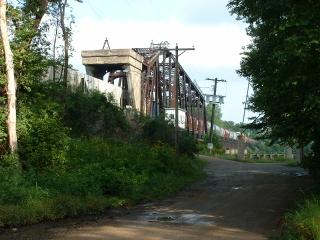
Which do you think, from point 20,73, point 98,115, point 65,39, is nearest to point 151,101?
point 98,115

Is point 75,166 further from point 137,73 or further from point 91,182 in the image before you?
point 137,73

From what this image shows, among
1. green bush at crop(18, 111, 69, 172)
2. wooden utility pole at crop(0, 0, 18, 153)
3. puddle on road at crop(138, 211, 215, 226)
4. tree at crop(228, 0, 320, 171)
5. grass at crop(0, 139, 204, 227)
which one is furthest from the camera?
green bush at crop(18, 111, 69, 172)

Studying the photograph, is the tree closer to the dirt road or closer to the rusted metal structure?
the dirt road

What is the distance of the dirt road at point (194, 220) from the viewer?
13.7 metres

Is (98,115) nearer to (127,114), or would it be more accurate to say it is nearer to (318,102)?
(127,114)

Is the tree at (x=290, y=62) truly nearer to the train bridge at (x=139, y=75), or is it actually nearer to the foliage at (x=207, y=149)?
the train bridge at (x=139, y=75)

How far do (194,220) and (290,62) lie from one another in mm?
5703

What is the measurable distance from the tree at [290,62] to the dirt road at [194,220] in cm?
320

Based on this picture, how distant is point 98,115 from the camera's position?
35.4 meters

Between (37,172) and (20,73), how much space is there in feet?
16.9

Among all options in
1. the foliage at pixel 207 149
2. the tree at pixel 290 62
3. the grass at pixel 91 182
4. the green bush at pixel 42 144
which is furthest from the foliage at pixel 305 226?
the foliage at pixel 207 149

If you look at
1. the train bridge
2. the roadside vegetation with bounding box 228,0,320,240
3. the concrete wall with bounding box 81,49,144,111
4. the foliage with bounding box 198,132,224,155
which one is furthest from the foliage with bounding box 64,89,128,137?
the foliage with bounding box 198,132,224,155

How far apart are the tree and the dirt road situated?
126 inches

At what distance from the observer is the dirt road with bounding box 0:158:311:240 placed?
13719mm
